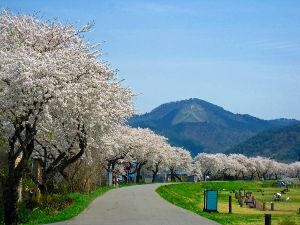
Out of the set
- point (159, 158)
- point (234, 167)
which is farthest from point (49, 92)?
point (234, 167)

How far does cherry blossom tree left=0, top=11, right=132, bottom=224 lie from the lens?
63.8 ft

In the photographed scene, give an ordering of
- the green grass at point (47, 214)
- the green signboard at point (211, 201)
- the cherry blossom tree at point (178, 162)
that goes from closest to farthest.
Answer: the green grass at point (47, 214) → the green signboard at point (211, 201) → the cherry blossom tree at point (178, 162)

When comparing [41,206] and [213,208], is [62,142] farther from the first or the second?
[213,208]

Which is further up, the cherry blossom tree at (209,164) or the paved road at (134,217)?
the cherry blossom tree at (209,164)

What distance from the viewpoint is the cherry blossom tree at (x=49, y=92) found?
766 inches

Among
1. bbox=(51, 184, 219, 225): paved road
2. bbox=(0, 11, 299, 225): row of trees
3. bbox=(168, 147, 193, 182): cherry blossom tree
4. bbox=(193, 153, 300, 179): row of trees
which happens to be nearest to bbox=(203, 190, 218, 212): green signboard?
bbox=(51, 184, 219, 225): paved road

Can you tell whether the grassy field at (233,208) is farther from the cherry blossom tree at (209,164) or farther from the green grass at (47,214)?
the cherry blossom tree at (209,164)

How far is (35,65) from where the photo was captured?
19.7 metres

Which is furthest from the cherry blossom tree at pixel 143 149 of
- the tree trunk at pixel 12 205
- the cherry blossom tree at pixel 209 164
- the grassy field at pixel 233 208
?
the tree trunk at pixel 12 205

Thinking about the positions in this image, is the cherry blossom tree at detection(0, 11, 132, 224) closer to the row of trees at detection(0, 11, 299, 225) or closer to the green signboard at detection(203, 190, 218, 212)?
the row of trees at detection(0, 11, 299, 225)

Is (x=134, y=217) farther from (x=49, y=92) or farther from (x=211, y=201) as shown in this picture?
(x=211, y=201)

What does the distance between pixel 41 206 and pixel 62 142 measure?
333cm

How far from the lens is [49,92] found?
1947 cm

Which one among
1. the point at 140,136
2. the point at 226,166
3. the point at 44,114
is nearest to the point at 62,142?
the point at 44,114
